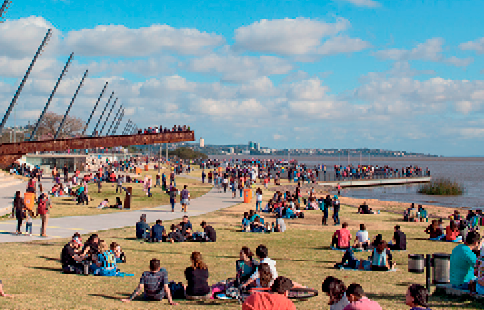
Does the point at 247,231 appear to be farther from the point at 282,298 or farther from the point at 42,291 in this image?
the point at 282,298

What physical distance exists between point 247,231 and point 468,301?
11892 mm

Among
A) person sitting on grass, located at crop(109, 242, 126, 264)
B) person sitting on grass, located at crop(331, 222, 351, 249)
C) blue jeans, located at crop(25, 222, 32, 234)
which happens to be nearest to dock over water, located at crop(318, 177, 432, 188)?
person sitting on grass, located at crop(331, 222, 351, 249)

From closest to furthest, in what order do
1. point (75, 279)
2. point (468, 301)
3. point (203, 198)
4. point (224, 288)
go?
point (468, 301)
point (224, 288)
point (75, 279)
point (203, 198)

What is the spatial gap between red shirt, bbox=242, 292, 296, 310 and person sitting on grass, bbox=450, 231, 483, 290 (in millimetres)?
5247

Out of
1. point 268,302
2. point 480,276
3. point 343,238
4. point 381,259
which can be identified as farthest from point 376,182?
point 268,302

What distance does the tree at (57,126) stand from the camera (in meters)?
109

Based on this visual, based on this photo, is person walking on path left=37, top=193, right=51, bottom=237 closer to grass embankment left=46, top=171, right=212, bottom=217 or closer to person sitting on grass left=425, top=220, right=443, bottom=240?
grass embankment left=46, top=171, right=212, bottom=217

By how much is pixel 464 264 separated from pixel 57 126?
116 metres

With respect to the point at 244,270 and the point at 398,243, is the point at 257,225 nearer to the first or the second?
the point at 398,243

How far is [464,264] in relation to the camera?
9.59 metres

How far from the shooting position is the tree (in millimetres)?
108562

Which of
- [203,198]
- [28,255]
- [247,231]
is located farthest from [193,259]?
[203,198]

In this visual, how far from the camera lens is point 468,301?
30.9 ft

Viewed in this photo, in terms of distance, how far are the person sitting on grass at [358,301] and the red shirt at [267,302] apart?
907 millimetres
